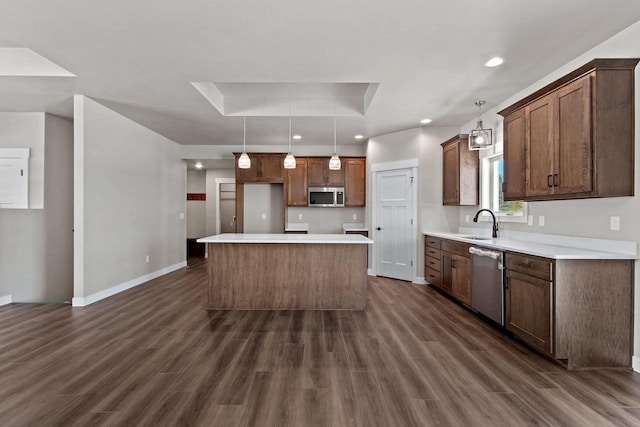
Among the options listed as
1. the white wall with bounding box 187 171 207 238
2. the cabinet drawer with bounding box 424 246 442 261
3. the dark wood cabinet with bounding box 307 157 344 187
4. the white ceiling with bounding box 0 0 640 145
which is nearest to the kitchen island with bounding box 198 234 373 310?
the cabinet drawer with bounding box 424 246 442 261

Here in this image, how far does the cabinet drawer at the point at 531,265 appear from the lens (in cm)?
246

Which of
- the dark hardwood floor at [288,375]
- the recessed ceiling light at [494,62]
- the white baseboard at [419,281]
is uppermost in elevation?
the recessed ceiling light at [494,62]

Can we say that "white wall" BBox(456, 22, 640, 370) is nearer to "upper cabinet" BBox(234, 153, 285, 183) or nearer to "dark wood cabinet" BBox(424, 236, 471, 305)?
"dark wood cabinet" BBox(424, 236, 471, 305)

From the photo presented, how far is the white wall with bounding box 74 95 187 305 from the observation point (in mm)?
3898

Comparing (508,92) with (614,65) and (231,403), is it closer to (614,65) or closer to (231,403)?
(614,65)

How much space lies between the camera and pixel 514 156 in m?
3.20

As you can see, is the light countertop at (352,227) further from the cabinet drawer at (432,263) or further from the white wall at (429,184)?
the cabinet drawer at (432,263)

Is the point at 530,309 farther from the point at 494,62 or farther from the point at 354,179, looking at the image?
the point at 354,179

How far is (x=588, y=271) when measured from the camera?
2381 mm

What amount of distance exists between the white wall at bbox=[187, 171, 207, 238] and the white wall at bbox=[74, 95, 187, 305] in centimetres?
215

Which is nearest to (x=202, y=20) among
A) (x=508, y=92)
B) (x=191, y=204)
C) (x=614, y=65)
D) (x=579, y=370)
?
(x=614, y=65)

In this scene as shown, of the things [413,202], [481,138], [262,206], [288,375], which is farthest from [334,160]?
[262,206]

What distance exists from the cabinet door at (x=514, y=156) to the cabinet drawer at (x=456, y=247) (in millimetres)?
808

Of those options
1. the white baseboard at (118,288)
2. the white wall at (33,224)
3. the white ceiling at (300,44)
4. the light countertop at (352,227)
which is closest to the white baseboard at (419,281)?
the light countertop at (352,227)
